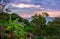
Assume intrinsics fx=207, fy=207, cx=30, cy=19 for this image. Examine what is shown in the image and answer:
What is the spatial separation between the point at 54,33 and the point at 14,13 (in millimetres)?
8072

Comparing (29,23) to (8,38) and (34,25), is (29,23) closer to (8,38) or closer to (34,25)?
(34,25)

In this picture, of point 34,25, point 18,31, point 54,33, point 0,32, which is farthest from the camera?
point 34,25

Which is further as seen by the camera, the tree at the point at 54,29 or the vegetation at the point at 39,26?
the tree at the point at 54,29

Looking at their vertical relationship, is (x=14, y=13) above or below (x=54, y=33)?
above

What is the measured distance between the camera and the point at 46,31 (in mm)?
34469

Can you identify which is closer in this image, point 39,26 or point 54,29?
point 54,29

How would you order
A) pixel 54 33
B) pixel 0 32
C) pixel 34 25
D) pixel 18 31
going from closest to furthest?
pixel 0 32 → pixel 18 31 → pixel 54 33 → pixel 34 25

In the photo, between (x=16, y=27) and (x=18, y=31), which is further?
(x=18, y=31)

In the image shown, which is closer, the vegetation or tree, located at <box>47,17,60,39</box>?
the vegetation

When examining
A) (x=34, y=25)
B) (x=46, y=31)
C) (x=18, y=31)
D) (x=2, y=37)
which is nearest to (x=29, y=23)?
(x=34, y=25)

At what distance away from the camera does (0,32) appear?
20.3 metres

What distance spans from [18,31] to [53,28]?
12.8 metres

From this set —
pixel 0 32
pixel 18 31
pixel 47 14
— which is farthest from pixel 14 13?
pixel 0 32

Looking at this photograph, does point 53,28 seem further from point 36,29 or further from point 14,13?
point 14,13
